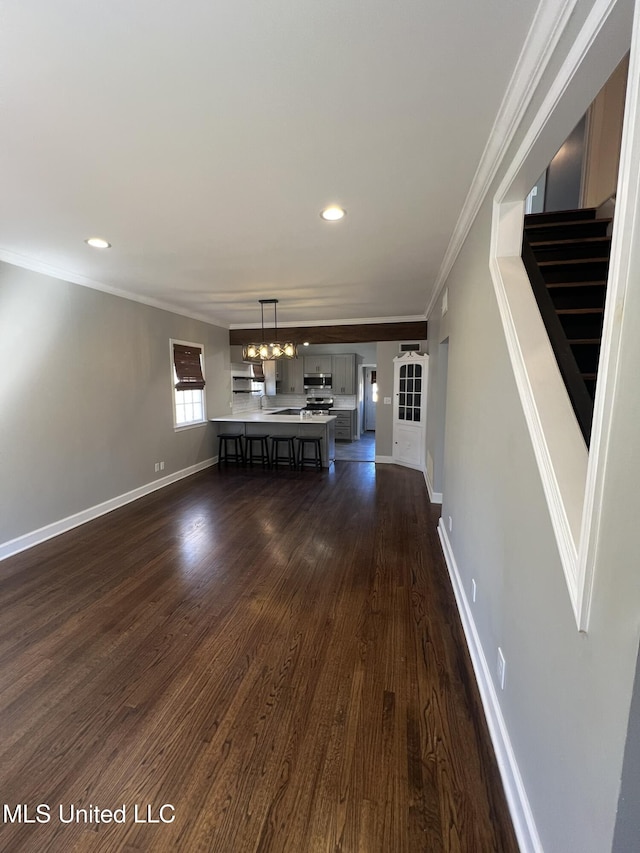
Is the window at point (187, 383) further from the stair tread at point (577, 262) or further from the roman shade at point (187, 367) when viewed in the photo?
the stair tread at point (577, 262)

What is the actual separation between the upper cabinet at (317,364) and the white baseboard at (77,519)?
445cm

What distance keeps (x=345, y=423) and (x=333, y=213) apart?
6951 mm

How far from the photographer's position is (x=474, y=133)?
166 cm

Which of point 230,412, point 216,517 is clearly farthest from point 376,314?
point 216,517

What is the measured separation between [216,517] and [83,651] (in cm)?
206

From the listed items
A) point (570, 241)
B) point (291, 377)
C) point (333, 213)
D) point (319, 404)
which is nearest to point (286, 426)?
point (319, 404)

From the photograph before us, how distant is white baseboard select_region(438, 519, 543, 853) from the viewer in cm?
120

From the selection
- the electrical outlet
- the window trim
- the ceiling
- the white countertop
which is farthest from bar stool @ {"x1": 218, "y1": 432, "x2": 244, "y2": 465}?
the electrical outlet

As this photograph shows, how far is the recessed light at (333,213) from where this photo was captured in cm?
237

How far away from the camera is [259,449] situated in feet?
22.4

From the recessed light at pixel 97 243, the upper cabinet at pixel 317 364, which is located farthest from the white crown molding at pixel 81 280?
the upper cabinet at pixel 317 364

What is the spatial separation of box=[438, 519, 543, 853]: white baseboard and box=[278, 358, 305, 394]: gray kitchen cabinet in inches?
293

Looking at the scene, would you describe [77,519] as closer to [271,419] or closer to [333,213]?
[271,419]

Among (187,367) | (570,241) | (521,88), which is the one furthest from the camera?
(187,367)
